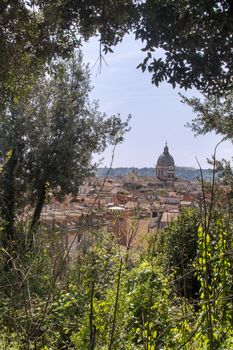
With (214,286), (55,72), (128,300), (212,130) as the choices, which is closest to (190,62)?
(214,286)

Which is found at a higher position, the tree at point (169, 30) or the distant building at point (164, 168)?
the tree at point (169, 30)

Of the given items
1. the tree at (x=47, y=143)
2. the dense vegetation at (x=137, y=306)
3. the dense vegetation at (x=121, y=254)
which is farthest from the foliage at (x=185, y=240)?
the dense vegetation at (x=137, y=306)

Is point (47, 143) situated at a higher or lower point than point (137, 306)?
higher

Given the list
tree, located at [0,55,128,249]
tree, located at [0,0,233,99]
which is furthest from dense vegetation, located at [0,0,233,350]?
tree, located at [0,55,128,249]

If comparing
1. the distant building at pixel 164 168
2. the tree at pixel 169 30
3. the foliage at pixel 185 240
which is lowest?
the foliage at pixel 185 240

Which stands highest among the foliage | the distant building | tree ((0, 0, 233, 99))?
tree ((0, 0, 233, 99))

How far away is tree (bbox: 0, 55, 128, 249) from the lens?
10906 millimetres

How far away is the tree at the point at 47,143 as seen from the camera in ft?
35.8

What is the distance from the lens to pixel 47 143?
37.0ft

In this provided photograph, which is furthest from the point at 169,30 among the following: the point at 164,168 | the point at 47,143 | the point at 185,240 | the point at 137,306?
the point at 47,143

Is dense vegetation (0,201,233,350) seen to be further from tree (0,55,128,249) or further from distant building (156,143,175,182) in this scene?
tree (0,55,128,249)

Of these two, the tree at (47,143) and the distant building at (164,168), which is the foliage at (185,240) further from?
the tree at (47,143)

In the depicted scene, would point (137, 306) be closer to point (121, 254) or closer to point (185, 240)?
point (121, 254)

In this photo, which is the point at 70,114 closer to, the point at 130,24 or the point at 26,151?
the point at 26,151
